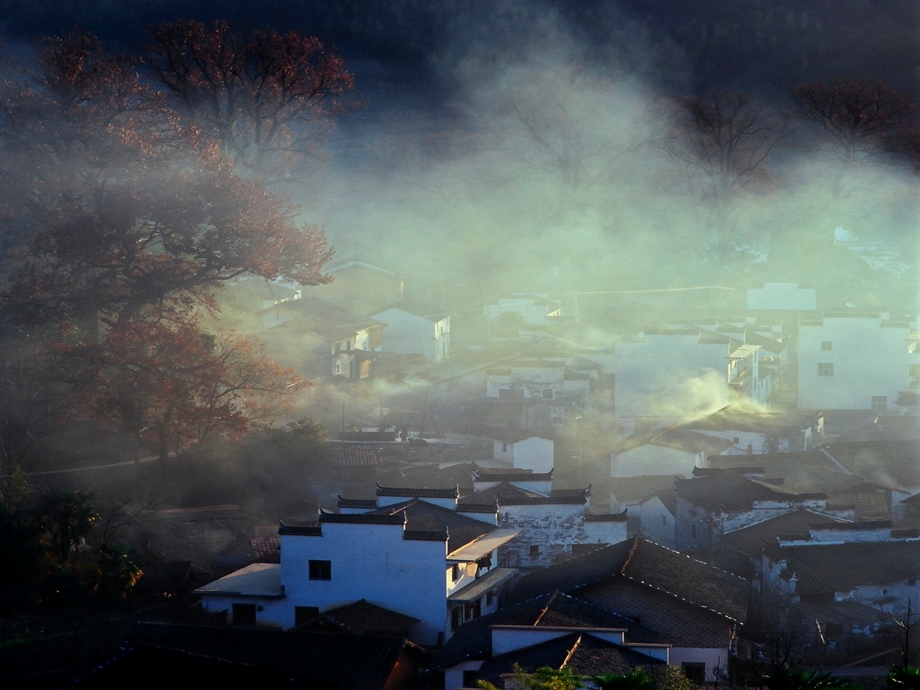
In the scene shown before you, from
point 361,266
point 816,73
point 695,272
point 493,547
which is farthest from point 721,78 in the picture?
point 493,547

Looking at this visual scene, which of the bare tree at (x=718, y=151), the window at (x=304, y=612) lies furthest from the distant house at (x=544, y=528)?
the bare tree at (x=718, y=151)

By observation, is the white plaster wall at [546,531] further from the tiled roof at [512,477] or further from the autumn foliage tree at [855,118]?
the autumn foliage tree at [855,118]

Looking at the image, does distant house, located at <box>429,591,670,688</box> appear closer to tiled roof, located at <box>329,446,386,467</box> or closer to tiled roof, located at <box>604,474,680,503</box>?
tiled roof, located at <box>604,474,680,503</box>

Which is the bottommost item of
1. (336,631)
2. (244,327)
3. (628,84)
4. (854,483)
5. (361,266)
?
(336,631)

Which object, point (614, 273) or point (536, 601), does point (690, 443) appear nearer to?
point (536, 601)

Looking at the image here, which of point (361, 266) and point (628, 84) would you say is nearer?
point (361, 266)

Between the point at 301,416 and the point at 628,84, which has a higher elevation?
the point at 628,84

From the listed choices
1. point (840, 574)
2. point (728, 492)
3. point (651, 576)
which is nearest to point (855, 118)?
point (728, 492)

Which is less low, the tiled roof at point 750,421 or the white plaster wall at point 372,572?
the tiled roof at point 750,421
